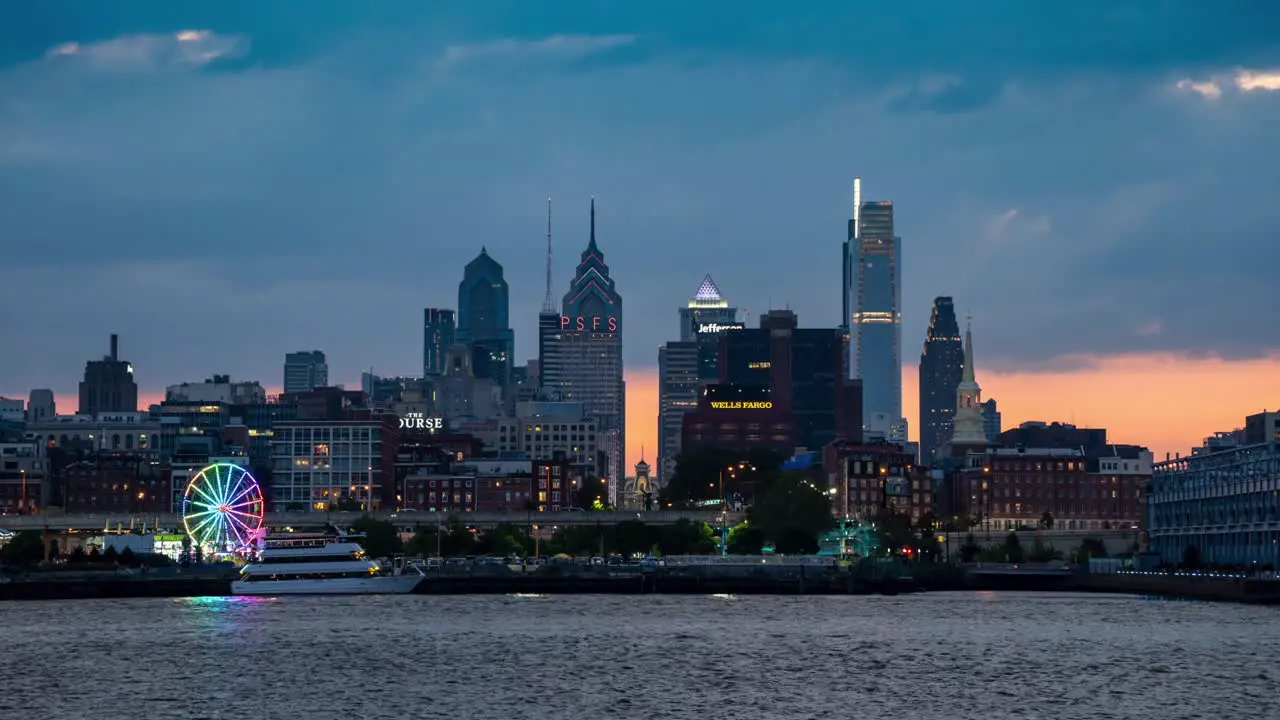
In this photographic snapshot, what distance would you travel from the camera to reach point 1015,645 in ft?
439

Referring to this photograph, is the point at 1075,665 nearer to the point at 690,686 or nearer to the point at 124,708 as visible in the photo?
the point at 690,686

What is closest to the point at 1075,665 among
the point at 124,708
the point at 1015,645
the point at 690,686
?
the point at 1015,645

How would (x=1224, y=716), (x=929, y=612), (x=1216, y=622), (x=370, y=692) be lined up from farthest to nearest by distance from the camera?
(x=929, y=612) < (x=1216, y=622) < (x=370, y=692) < (x=1224, y=716)

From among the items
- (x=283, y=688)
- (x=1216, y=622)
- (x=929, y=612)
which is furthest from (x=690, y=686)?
(x=929, y=612)

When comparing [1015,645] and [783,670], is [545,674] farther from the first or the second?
[1015,645]

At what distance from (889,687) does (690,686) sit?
9811 millimetres

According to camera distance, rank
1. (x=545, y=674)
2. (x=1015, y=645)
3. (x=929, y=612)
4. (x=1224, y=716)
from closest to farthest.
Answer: (x=1224, y=716), (x=545, y=674), (x=1015, y=645), (x=929, y=612)

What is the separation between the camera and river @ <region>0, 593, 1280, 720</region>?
9731cm

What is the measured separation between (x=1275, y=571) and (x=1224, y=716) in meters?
105

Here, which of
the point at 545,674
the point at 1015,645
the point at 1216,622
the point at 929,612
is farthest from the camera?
the point at 929,612

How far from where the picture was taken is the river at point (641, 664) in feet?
319

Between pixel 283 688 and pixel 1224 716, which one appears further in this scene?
pixel 283 688

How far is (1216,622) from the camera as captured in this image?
154625mm

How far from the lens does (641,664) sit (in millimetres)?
119125
